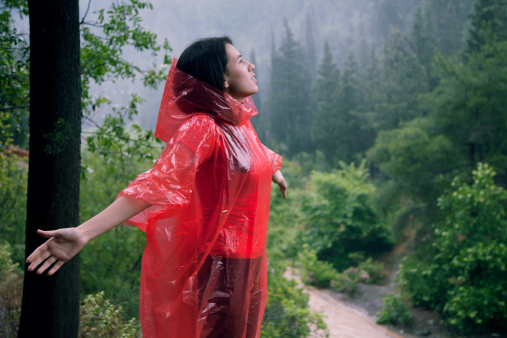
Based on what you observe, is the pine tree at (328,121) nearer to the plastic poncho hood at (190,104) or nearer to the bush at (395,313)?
the bush at (395,313)

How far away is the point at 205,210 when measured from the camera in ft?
4.88

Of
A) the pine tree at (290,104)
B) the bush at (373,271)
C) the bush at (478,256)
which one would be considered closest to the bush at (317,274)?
the bush at (373,271)

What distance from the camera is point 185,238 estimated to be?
58.1 inches

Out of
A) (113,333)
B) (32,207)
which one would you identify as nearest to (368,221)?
(113,333)

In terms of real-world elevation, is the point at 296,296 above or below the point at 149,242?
below

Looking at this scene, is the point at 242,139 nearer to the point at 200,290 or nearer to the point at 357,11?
the point at 200,290

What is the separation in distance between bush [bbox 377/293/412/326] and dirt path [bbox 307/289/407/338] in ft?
0.72

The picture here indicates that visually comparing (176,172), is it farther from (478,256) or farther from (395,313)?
(395,313)

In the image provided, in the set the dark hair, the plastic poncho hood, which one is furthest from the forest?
the dark hair

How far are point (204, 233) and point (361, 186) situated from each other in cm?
1189

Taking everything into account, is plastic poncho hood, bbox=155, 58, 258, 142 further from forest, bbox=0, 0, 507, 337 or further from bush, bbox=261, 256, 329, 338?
bush, bbox=261, 256, 329, 338

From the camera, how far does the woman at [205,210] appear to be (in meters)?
1.40

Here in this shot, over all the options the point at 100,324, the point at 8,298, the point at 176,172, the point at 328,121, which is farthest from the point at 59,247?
the point at 328,121

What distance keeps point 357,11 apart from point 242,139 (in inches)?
1671
